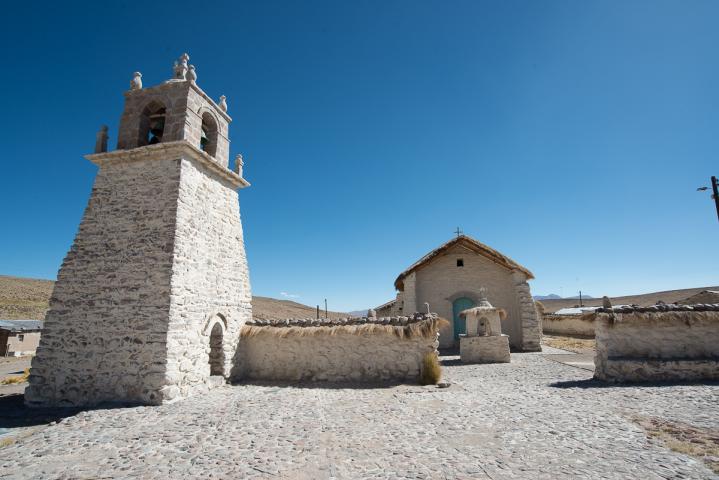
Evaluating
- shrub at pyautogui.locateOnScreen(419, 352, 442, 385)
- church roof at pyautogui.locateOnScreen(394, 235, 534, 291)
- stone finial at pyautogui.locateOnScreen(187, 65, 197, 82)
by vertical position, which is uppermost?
stone finial at pyautogui.locateOnScreen(187, 65, 197, 82)

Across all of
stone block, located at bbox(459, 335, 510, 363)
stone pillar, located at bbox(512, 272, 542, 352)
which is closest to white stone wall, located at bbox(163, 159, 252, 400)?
stone block, located at bbox(459, 335, 510, 363)

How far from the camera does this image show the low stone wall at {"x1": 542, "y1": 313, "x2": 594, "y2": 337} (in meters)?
26.1

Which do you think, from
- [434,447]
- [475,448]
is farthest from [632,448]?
[434,447]

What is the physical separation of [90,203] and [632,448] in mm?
12558

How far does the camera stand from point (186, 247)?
8688 millimetres

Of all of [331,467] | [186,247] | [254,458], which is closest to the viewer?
[331,467]

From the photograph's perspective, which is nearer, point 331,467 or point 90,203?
point 331,467

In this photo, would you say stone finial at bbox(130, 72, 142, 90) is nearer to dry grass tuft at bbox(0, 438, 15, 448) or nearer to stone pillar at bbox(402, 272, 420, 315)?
dry grass tuft at bbox(0, 438, 15, 448)

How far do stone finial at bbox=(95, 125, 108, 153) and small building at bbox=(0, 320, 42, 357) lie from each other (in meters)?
18.9

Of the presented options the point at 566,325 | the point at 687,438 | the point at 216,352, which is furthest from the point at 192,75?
the point at 566,325

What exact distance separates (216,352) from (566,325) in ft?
93.7

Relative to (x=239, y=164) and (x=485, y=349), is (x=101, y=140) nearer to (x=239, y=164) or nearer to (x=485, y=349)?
(x=239, y=164)

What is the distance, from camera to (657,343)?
9.41m

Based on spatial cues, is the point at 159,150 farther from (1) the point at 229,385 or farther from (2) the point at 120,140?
(1) the point at 229,385
